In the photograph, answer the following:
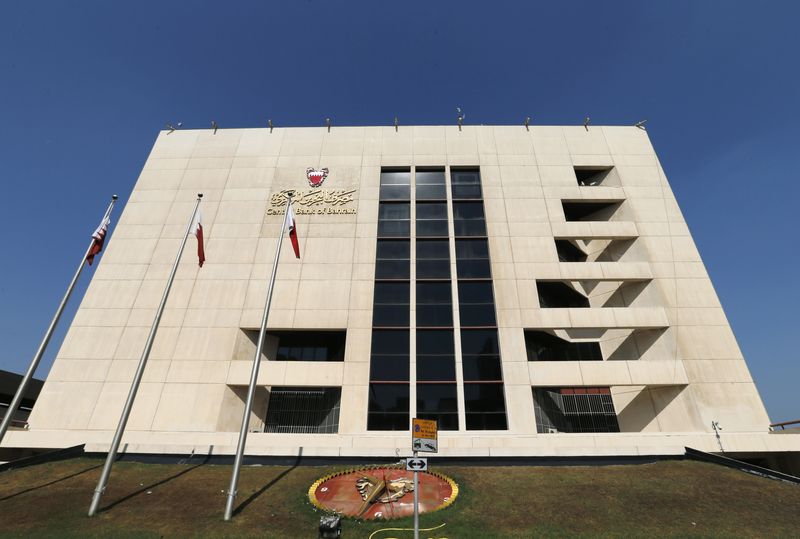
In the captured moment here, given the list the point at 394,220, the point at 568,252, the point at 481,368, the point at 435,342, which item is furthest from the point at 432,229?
the point at 568,252

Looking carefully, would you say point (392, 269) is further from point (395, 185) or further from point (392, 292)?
point (395, 185)

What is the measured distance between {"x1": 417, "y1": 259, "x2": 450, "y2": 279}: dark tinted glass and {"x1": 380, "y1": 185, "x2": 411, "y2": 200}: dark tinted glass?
7.80 m

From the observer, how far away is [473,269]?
3478cm

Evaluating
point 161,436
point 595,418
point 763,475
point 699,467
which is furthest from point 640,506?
point 161,436

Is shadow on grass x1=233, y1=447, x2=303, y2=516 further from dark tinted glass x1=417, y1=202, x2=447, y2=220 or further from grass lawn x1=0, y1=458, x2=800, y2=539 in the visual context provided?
dark tinted glass x1=417, y1=202, x2=447, y2=220

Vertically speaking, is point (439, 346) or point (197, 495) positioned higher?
point (439, 346)

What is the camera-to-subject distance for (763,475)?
2053cm

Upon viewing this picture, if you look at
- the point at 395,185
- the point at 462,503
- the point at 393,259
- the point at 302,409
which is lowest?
the point at 462,503

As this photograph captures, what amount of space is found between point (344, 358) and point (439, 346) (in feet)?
26.2

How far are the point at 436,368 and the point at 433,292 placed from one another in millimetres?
6795

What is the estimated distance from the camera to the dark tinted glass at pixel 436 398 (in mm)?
29359

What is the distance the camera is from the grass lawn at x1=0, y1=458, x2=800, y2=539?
14.6m

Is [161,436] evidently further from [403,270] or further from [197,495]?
[403,270]

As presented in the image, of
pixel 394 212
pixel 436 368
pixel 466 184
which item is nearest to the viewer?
pixel 436 368
